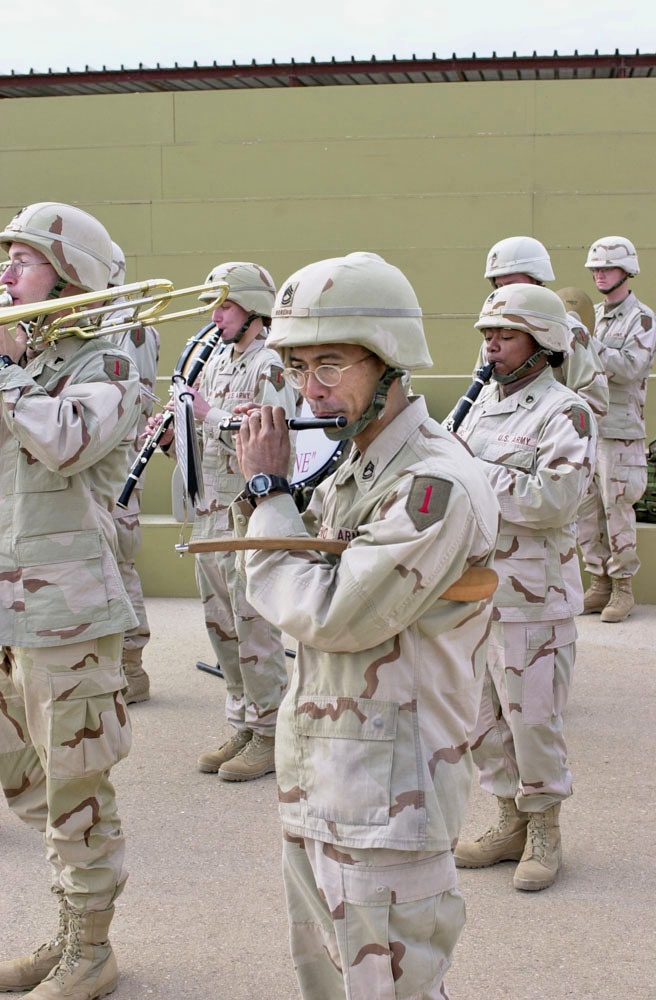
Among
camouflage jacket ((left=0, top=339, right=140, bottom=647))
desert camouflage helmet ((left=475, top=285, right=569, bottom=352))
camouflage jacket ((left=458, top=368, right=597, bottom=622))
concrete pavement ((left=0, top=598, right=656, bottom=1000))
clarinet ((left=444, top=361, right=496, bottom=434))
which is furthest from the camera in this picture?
clarinet ((left=444, top=361, right=496, bottom=434))

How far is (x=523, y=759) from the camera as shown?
13.7 feet

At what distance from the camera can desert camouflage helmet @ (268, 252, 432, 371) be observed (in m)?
2.35

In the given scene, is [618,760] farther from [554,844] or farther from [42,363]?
[42,363]

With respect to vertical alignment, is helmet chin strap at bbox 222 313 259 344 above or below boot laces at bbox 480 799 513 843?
above

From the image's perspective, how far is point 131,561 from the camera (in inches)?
256

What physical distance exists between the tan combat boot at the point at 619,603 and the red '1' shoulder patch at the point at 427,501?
5998 mm

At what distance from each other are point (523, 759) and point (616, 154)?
7.21 m

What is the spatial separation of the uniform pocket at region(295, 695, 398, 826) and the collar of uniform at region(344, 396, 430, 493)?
450 mm

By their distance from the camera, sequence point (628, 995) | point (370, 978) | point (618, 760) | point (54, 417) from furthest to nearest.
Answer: point (618, 760)
point (628, 995)
point (54, 417)
point (370, 978)

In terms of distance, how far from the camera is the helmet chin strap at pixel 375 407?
2.43 m

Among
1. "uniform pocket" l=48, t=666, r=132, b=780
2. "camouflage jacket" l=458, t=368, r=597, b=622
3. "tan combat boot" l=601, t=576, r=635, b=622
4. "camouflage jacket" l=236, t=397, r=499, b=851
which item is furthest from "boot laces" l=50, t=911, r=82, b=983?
"tan combat boot" l=601, t=576, r=635, b=622

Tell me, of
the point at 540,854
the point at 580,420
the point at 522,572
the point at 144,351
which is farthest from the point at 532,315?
the point at 144,351

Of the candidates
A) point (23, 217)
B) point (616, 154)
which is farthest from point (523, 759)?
point (616, 154)

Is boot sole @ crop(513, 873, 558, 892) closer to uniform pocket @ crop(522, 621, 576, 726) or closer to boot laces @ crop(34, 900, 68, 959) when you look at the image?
uniform pocket @ crop(522, 621, 576, 726)
